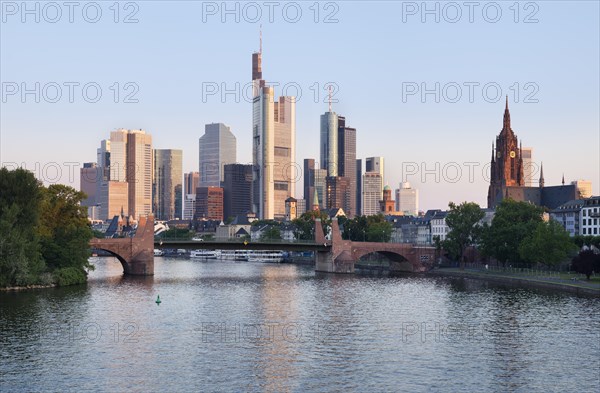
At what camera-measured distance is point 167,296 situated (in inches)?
4306

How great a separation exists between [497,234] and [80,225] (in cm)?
7658

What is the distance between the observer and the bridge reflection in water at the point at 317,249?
155125mm

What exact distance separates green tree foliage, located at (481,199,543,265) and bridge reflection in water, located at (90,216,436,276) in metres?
20.1

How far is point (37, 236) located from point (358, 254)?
7898cm

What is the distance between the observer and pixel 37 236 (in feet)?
374

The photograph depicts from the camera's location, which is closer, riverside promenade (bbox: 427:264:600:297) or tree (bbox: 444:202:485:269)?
riverside promenade (bbox: 427:264:600:297)

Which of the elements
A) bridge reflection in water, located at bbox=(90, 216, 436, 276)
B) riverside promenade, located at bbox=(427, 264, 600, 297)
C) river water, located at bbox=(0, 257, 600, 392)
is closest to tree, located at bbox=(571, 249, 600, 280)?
riverside promenade, located at bbox=(427, 264, 600, 297)

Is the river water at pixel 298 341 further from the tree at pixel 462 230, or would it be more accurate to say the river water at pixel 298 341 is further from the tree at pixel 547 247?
the tree at pixel 462 230

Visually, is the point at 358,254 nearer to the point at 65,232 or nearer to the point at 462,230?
the point at 462,230

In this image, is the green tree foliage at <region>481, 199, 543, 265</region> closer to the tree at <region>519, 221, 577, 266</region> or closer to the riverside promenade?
the riverside promenade

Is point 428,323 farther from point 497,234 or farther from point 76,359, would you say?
point 497,234

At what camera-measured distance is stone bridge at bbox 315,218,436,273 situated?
570 feet

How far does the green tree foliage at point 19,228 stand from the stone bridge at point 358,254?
235ft

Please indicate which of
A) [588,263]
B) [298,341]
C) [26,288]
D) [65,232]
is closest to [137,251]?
[65,232]
